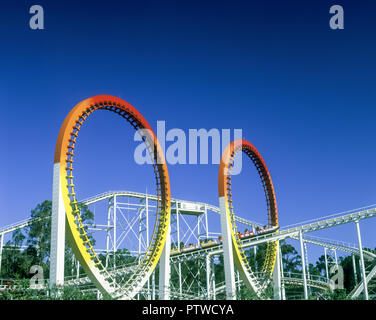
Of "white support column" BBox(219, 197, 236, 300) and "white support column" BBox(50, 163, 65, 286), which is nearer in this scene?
"white support column" BBox(50, 163, 65, 286)

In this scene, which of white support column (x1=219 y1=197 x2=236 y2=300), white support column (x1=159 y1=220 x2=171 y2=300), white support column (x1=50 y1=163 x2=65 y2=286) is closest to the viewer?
white support column (x1=50 y1=163 x2=65 y2=286)

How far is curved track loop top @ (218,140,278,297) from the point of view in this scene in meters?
21.1

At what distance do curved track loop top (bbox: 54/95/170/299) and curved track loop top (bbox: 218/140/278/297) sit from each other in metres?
2.76

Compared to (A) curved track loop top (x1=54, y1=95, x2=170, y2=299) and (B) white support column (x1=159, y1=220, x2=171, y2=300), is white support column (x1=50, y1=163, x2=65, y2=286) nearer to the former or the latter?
(A) curved track loop top (x1=54, y1=95, x2=170, y2=299)

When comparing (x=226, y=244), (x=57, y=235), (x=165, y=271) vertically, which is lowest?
(x=165, y=271)

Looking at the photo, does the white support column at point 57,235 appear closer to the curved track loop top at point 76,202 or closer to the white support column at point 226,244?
the curved track loop top at point 76,202

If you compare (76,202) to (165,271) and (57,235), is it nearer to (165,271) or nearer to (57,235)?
(57,235)

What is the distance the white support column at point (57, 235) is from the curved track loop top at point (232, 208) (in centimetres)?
765

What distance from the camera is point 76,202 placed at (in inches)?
634

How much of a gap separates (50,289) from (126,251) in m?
29.4

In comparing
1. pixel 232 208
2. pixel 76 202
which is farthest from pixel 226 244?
pixel 76 202

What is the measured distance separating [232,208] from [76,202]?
8.08 meters

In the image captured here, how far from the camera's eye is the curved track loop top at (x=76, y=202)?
1591cm
